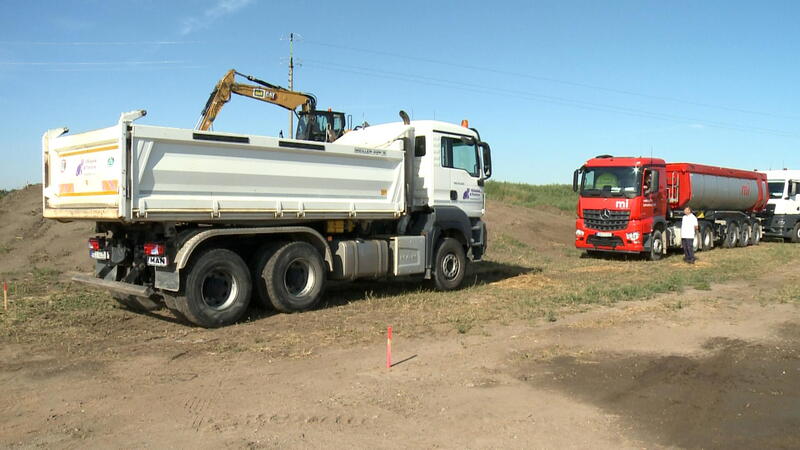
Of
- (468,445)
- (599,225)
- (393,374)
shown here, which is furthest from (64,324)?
(599,225)

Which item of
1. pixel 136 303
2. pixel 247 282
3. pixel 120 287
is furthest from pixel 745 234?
pixel 120 287

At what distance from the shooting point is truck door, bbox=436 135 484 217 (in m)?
12.5

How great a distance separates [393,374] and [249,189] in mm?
3973

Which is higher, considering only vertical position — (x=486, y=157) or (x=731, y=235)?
(x=486, y=157)

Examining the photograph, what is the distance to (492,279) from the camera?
14.9 metres

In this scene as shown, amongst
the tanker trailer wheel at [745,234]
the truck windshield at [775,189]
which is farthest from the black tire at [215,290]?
the truck windshield at [775,189]

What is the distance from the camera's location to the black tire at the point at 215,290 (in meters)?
8.70

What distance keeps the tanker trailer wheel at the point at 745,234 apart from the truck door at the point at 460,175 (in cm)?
1801

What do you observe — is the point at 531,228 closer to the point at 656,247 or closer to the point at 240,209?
the point at 656,247

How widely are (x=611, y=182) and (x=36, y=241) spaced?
54.1 feet

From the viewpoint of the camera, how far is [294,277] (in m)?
10.3

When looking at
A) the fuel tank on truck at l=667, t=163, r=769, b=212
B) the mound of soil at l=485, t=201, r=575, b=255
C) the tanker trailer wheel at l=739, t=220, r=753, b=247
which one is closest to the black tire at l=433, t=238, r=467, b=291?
the mound of soil at l=485, t=201, r=575, b=255

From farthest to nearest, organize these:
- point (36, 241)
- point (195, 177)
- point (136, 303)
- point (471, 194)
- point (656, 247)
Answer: point (656, 247), point (36, 241), point (471, 194), point (136, 303), point (195, 177)

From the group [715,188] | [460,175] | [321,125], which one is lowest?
[460,175]
